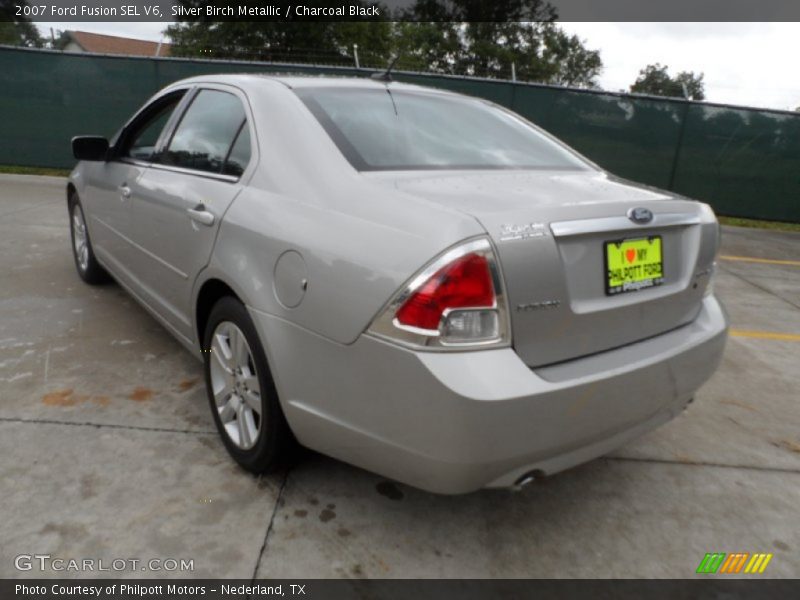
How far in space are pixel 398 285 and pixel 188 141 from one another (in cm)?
178

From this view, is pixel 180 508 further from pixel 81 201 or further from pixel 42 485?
pixel 81 201

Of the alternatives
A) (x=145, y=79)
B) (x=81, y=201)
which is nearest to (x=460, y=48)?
(x=145, y=79)

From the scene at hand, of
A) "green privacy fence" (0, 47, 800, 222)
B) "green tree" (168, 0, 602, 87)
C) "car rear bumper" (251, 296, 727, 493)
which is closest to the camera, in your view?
"car rear bumper" (251, 296, 727, 493)

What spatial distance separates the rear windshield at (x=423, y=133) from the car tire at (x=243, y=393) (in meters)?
0.74

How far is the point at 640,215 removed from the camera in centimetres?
198

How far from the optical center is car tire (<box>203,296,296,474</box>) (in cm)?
222

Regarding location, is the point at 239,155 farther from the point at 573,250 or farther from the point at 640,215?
the point at 640,215

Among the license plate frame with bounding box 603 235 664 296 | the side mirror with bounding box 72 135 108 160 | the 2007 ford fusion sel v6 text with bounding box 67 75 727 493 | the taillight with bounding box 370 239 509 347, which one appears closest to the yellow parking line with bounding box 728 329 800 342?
the 2007 ford fusion sel v6 text with bounding box 67 75 727 493

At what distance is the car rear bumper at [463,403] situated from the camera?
5.47 ft

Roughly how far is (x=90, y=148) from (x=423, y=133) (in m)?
2.25

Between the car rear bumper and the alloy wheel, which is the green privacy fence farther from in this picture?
the car rear bumper

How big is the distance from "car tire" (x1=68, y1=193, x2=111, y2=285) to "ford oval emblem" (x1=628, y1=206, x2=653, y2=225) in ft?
12.3

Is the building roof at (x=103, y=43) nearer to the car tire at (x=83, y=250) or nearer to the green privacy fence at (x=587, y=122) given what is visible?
the green privacy fence at (x=587, y=122)

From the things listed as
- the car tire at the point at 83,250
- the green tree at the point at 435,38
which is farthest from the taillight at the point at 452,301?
the green tree at the point at 435,38
